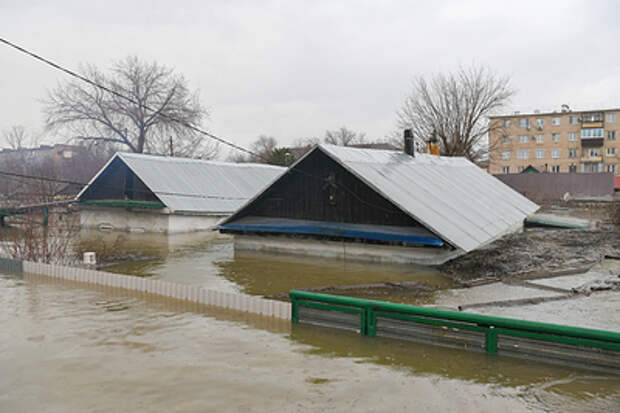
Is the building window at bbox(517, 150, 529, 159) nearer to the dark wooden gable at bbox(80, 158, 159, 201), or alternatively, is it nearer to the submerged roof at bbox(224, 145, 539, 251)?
the submerged roof at bbox(224, 145, 539, 251)

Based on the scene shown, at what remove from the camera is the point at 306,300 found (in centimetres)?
1034

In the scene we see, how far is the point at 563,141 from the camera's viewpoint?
77.1m

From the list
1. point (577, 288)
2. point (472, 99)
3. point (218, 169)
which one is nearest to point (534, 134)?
point (472, 99)

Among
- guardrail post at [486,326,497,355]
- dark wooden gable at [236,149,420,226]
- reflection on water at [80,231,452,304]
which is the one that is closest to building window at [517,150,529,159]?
reflection on water at [80,231,452,304]

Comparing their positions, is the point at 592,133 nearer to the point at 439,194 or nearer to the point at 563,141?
the point at 563,141

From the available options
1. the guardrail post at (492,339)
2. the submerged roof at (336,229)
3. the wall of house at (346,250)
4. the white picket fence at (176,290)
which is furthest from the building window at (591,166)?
the guardrail post at (492,339)

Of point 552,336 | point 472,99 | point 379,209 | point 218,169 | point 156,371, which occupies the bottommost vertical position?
point 156,371

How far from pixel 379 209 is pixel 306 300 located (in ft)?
31.9

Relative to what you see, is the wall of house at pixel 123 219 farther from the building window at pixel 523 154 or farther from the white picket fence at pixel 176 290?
the building window at pixel 523 154

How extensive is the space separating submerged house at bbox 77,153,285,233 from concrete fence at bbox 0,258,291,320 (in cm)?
1412

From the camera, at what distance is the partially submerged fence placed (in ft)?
24.6

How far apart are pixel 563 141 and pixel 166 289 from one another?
254ft

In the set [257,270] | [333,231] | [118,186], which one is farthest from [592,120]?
[257,270]

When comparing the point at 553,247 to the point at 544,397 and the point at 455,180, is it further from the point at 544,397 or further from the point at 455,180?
the point at 544,397
